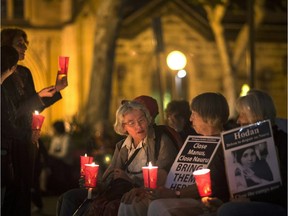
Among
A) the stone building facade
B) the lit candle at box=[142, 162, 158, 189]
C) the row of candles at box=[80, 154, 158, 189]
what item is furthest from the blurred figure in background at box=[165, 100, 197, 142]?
the stone building facade

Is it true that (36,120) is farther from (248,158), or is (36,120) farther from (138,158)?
(248,158)

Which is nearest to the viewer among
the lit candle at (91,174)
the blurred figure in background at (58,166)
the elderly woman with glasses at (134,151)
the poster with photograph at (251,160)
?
the poster with photograph at (251,160)

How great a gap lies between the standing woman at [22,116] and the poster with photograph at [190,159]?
44.8 inches

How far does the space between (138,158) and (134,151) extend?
0.07 metres

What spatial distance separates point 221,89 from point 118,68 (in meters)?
4.08

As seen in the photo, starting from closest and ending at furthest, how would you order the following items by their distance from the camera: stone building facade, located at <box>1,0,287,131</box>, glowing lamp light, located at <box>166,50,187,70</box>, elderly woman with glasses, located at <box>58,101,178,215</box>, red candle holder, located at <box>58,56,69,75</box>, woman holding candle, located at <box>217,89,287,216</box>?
woman holding candle, located at <box>217,89,287,216</box>
elderly woman with glasses, located at <box>58,101,178,215</box>
red candle holder, located at <box>58,56,69,75</box>
glowing lamp light, located at <box>166,50,187,70</box>
stone building facade, located at <box>1,0,287,131</box>

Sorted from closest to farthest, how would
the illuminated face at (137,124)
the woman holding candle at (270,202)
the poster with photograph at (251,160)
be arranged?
the woman holding candle at (270,202), the poster with photograph at (251,160), the illuminated face at (137,124)

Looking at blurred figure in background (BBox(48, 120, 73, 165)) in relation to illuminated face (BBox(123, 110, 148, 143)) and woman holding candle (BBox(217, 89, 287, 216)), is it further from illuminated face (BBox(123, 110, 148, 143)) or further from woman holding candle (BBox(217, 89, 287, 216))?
woman holding candle (BBox(217, 89, 287, 216))

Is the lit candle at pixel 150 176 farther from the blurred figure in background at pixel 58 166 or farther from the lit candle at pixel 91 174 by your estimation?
the blurred figure in background at pixel 58 166

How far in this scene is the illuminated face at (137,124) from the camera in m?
7.84

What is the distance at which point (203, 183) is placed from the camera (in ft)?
22.1

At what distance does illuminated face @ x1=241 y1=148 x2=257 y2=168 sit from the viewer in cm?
682

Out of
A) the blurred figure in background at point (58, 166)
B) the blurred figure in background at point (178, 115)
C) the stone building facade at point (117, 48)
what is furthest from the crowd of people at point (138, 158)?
the stone building facade at point (117, 48)

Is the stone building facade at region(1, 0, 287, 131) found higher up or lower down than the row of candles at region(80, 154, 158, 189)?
higher up
